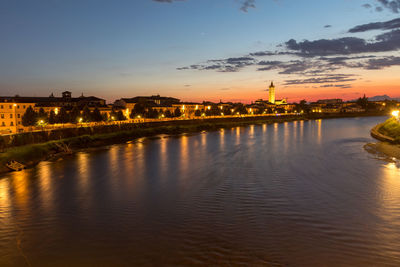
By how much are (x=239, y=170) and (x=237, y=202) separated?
8829 millimetres

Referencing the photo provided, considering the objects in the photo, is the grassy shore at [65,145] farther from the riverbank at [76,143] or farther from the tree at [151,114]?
the tree at [151,114]

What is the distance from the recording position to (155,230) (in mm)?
10219

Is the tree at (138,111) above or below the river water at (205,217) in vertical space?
above

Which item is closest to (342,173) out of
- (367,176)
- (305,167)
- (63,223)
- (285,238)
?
(367,176)

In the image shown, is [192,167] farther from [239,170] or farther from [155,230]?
[155,230]

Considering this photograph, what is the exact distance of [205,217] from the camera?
11305mm

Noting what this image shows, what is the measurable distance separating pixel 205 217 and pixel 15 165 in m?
18.0

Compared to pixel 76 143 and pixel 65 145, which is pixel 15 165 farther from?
pixel 76 143

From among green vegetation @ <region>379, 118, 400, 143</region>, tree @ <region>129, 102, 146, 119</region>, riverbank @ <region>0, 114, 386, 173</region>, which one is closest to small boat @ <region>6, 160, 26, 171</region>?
riverbank @ <region>0, 114, 386, 173</region>

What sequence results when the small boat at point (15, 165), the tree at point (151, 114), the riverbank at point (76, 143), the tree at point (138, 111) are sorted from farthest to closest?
1. the tree at point (151, 114)
2. the tree at point (138, 111)
3. the riverbank at point (76, 143)
4. the small boat at point (15, 165)

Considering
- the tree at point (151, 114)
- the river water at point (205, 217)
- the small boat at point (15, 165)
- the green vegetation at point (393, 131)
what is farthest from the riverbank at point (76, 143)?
the green vegetation at point (393, 131)

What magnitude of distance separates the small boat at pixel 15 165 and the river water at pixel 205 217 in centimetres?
147

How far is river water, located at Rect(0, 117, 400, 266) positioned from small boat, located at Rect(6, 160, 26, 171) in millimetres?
1474

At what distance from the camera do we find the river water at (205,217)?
828cm
